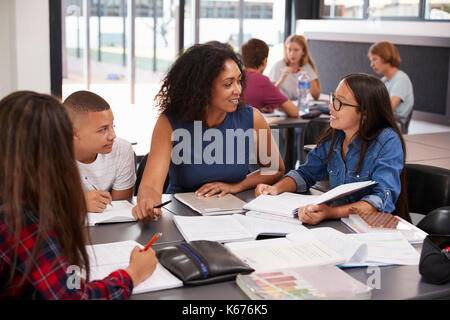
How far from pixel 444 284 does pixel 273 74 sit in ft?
14.0

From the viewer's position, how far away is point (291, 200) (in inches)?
87.8

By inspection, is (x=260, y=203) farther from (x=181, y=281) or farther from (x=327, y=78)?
(x=327, y=78)

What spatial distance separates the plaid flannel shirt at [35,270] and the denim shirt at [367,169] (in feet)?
4.06

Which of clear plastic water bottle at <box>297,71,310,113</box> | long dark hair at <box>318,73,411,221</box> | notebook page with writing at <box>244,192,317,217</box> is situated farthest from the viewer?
clear plastic water bottle at <box>297,71,310,113</box>

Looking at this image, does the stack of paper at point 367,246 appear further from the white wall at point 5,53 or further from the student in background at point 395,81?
the white wall at point 5,53

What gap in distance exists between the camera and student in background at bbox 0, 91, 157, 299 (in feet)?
3.99

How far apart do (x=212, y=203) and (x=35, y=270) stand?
107cm

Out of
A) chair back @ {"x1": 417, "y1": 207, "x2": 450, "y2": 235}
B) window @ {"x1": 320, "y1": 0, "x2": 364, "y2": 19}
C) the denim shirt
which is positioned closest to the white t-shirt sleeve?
the denim shirt

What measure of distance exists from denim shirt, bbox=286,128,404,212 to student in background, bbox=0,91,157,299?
4.04 feet

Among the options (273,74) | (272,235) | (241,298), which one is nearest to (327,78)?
(273,74)

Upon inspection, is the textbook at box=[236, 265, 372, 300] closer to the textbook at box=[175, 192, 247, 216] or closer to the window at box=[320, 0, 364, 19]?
the textbook at box=[175, 192, 247, 216]

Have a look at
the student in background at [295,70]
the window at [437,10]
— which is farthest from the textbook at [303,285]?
the window at [437,10]

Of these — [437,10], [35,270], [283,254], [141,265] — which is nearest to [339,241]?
[283,254]

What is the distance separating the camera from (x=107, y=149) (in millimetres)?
2307
